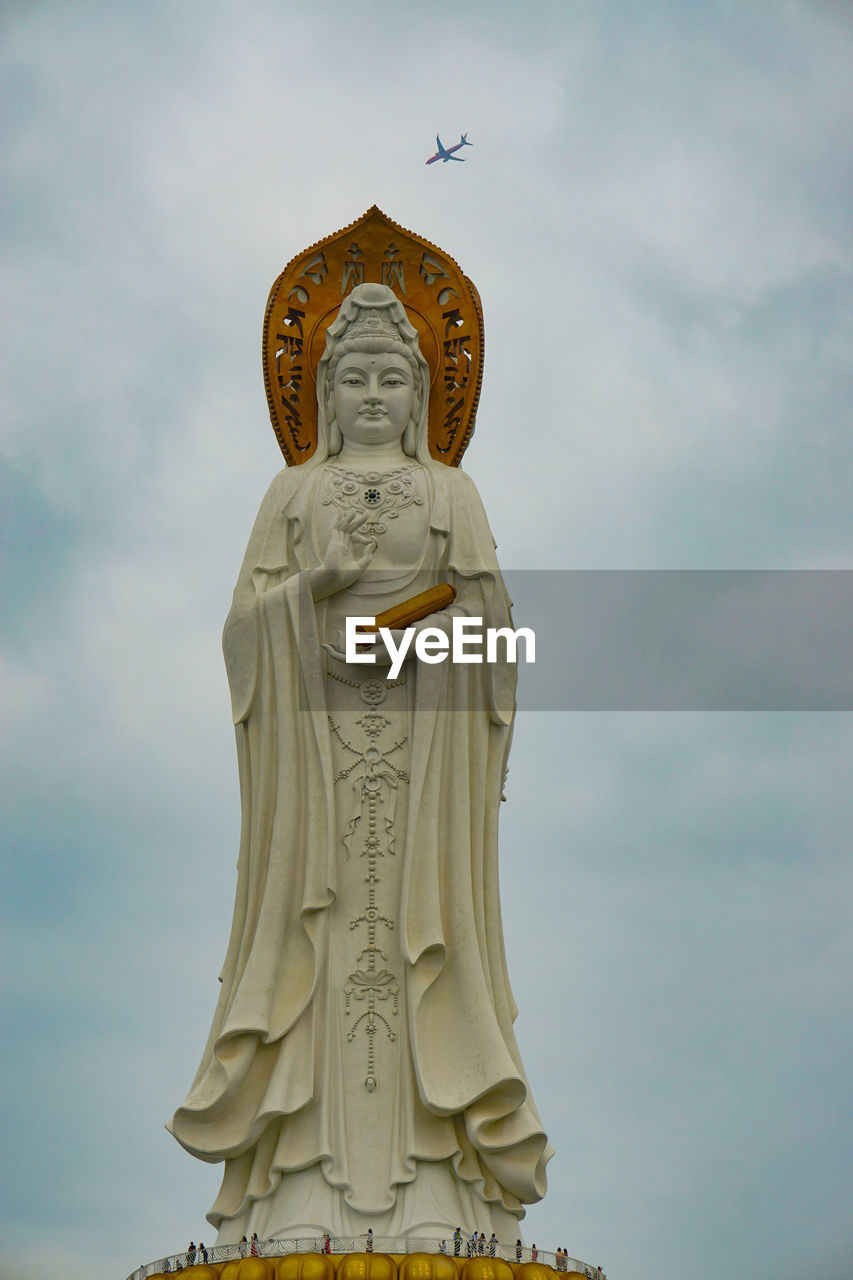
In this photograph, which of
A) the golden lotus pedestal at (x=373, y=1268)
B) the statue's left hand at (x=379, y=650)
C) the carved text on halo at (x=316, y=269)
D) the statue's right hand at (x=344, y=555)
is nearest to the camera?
the golden lotus pedestal at (x=373, y=1268)

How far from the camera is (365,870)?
16.7 m

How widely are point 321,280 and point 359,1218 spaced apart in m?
7.88

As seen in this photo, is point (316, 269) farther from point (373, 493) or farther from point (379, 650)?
point (379, 650)

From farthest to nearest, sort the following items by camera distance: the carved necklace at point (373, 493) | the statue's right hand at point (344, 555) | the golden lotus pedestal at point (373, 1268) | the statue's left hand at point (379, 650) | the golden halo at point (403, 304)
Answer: the golden halo at point (403, 304) < the carved necklace at point (373, 493) < the statue's right hand at point (344, 555) < the statue's left hand at point (379, 650) < the golden lotus pedestal at point (373, 1268)

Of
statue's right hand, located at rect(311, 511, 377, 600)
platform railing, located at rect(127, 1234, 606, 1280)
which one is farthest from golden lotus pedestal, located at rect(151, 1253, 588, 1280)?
statue's right hand, located at rect(311, 511, 377, 600)

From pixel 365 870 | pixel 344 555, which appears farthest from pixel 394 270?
pixel 365 870

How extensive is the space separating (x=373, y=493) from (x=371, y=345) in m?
1.27

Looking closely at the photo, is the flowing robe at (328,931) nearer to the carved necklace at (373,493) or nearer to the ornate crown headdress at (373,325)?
the carved necklace at (373,493)

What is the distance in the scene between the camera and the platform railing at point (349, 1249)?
584 inches

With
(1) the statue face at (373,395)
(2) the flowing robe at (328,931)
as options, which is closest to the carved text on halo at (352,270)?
(1) the statue face at (373,395)

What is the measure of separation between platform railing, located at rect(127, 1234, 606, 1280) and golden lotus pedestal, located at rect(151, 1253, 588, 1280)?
0.21 metres

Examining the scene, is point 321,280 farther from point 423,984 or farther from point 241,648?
point 423,984

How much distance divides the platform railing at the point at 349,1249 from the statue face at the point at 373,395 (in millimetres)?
6485

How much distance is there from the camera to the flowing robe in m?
15.8
